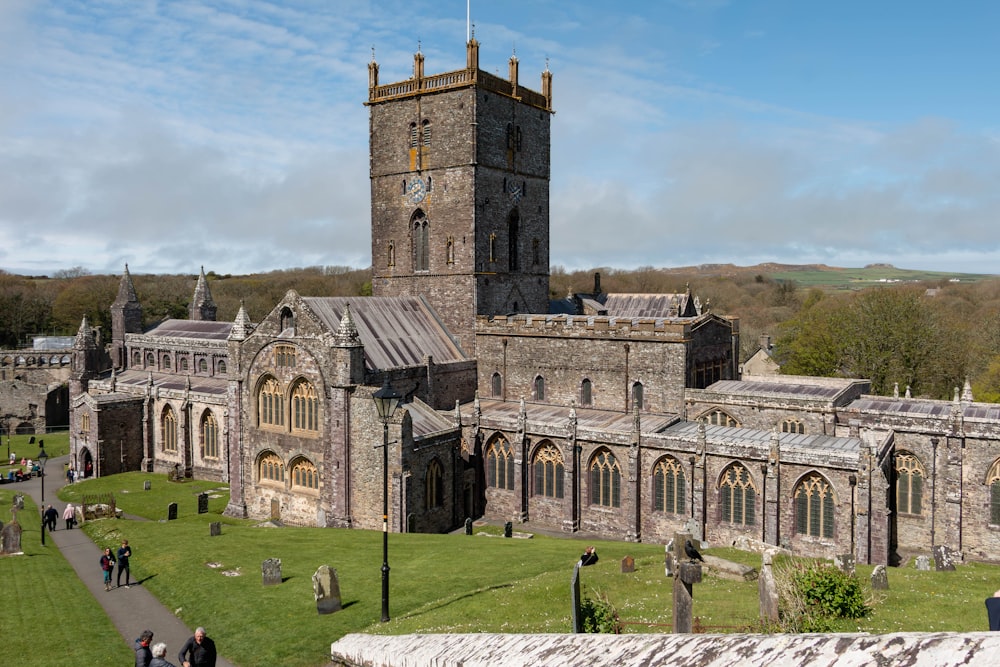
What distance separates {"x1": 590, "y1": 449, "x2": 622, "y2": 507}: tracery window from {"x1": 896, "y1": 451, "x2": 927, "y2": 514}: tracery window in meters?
12.5

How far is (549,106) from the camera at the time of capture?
155 feet

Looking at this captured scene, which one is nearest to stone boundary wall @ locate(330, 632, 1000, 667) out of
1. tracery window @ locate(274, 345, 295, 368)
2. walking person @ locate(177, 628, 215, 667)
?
walking person @ locate(177, 628, 215, 667)

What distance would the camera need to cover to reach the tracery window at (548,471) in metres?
35.5

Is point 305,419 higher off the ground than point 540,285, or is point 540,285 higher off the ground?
point 540,285

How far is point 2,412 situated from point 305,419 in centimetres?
5112

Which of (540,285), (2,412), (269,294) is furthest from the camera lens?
(269,294)

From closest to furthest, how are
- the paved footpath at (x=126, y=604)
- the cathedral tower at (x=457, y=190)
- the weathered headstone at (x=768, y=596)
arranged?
the weathered headstone at (x=768, y=596), the paved footpath at (x=126, y=604), the cathedral tower at (x=457, y=190)

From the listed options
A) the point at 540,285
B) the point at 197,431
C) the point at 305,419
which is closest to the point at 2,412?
the point at 197,431

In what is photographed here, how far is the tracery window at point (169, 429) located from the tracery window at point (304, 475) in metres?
19.3

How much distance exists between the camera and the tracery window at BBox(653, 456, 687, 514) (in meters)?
32.4

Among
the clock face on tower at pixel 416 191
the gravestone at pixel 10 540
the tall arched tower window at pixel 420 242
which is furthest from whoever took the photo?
the tall arched tower window at pixel 420 242

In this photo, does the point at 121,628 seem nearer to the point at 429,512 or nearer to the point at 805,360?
the point at 429,512

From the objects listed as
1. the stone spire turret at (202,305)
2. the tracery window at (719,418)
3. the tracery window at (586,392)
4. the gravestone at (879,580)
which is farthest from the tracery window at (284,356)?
the stone spire turret at (202,305)

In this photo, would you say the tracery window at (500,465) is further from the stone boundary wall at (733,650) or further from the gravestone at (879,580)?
the stone boundary wall at (733,650)
